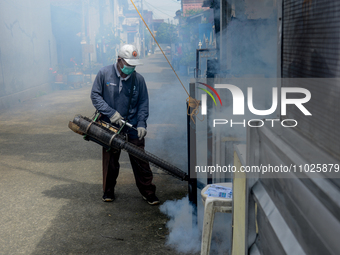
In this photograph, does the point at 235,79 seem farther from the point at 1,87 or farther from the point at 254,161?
the point at 1,87

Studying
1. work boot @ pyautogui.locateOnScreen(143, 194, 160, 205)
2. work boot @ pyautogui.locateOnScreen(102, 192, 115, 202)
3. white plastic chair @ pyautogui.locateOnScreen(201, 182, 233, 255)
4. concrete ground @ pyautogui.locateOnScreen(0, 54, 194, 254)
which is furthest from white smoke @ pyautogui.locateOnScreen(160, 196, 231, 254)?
work boot @ pyautogui.locateOnScreen(102, 192, 115, 202)

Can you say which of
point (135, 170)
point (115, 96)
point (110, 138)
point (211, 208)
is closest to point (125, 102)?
point (115, 96)

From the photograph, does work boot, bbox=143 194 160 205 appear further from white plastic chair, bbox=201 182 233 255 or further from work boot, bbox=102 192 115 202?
white plastic chair, bbox=201 182 233 255

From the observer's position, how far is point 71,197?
4.42 m

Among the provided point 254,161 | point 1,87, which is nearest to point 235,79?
point 254,161

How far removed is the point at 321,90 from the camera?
1194 mm

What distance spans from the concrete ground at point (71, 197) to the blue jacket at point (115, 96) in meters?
0.98

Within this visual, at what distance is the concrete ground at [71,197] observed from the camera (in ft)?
11.1

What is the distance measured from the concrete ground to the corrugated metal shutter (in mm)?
2319

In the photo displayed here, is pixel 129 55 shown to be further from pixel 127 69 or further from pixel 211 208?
pixel 211 208

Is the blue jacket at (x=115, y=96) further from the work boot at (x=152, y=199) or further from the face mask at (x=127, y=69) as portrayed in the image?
the work boot at (x=152, y=199)

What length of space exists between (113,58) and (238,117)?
22372 millimetres

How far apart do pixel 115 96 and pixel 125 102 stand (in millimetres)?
135

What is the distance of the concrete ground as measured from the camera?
3.38m
